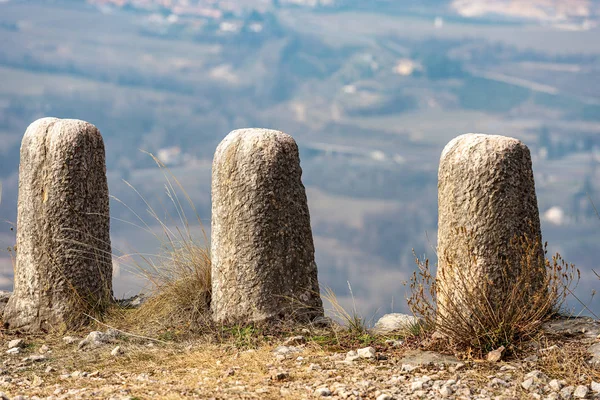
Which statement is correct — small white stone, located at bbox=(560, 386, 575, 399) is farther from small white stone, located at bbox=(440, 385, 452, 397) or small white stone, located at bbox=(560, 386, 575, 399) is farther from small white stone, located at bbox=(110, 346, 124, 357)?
small white stone, located at bbox=(110, 346, 124, 357)

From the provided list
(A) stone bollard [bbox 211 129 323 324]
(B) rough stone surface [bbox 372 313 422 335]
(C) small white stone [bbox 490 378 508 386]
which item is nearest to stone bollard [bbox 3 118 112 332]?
(A) stone bollard [bbox 211 129 323 324]

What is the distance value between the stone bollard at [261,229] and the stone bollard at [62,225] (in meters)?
1.48

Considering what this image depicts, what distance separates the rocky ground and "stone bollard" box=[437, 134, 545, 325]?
54 centimetres

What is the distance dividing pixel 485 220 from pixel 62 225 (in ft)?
13.9

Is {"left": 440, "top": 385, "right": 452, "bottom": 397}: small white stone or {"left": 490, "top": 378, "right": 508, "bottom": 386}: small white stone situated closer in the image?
{"left": 440, "top": 385, "right": 452, "bottom": 397}: small white stone

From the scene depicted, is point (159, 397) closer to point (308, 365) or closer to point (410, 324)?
point (308, 365)

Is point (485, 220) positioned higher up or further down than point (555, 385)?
higher up

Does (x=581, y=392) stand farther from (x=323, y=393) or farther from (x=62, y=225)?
(x=62, y=225)

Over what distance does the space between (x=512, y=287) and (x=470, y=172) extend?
3.31 ft

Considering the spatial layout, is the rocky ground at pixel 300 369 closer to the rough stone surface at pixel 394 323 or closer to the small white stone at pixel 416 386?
the small white stone at pixel 416 386

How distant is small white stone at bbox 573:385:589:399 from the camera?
5.19 m

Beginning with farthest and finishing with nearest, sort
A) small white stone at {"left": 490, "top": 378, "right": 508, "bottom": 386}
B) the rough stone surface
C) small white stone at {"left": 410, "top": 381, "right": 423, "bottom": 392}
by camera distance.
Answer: the rough stone surface < small white stone at {"left": 490, "top": 378, "right": 508, "bottom": 386} < small white stone at {"left": 410, "top": 381, "right": 423, "bottom": 392}

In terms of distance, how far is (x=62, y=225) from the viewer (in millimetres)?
7629

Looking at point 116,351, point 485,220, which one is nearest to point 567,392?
point 485,220
